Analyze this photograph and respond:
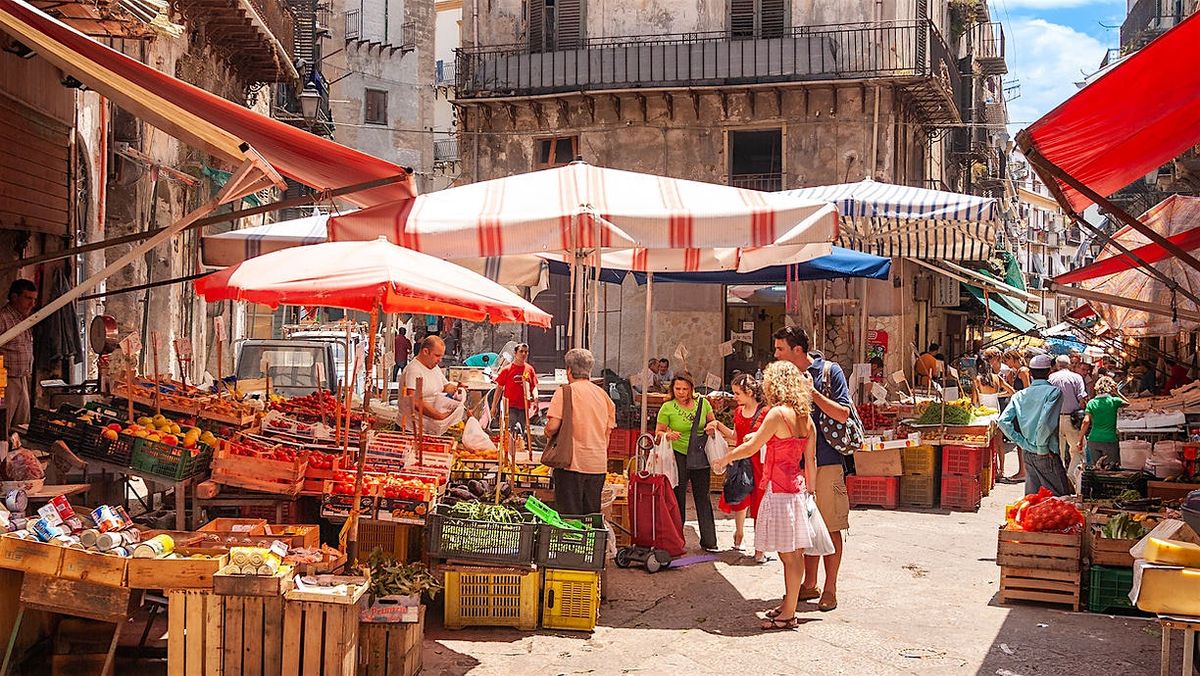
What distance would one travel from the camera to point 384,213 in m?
9.64

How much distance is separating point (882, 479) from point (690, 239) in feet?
20.2

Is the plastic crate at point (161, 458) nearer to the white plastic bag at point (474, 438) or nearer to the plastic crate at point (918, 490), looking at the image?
the white plastic bag at point (474, 438)

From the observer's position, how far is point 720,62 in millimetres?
25047

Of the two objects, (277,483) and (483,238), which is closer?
(277,483)

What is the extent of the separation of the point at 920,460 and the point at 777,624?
6.77 m

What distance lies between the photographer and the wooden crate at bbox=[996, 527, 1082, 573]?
9.11m

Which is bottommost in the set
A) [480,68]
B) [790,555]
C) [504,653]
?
[504,653]

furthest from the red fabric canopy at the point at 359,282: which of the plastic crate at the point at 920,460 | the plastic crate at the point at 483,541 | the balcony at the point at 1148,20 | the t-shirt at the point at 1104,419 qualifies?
the balcony at the point at 1148,20

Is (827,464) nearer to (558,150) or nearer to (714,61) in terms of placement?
(714,61)

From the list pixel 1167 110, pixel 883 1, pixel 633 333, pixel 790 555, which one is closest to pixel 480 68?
pixel 633 333

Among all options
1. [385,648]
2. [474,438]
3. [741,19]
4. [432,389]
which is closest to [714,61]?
[741,19]

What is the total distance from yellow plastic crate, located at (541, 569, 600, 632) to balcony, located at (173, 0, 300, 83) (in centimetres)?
1411

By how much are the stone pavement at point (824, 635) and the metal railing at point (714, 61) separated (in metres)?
15.8

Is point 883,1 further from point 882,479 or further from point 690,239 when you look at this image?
point 690,239
